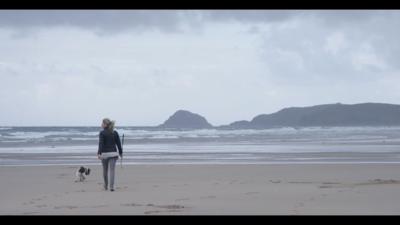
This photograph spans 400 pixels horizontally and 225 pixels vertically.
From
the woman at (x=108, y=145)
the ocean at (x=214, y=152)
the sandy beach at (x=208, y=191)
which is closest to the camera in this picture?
the sandy beach at (x=208, y=191)

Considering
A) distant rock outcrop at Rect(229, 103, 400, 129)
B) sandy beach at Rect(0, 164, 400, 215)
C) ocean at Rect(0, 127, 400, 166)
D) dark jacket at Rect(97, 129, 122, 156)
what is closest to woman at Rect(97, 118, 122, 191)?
dark jacket at Rect(97, 129, 122, 156)

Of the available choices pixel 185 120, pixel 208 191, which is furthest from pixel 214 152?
pixel 185 120

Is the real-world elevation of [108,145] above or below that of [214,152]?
above

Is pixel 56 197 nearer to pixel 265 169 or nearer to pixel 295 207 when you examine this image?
pixel 295 207

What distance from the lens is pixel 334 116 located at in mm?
98312

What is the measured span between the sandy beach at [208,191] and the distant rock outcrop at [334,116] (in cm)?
7851

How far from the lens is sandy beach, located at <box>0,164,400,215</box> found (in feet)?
28.8

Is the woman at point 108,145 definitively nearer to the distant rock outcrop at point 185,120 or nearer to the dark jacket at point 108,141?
the dark jacket at point 108,141

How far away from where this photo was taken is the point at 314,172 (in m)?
15.8

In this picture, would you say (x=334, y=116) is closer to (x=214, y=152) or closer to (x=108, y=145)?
(x=214, y=152)

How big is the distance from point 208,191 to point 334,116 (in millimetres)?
90138

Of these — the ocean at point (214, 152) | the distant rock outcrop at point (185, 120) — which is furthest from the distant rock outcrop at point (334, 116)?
the ocean at point (214, 152)

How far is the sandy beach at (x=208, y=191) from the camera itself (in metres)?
8.78

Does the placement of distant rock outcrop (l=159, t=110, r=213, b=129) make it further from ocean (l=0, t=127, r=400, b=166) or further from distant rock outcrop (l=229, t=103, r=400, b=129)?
ocean (l=0, t=127, r=400, b=166)
